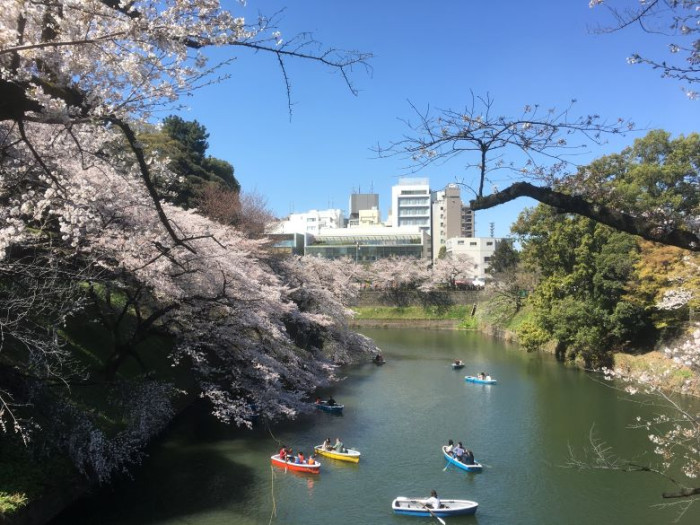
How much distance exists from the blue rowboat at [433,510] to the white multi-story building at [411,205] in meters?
67.7

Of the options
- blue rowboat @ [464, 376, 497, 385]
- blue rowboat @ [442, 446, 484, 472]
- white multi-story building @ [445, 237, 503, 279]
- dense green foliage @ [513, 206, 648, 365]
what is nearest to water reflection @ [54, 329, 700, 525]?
blue rowboat @ [442, 446, 484, 472]

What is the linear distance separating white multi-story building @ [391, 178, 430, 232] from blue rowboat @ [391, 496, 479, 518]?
67702mm

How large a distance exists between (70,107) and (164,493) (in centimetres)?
823

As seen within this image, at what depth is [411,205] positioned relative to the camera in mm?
76938

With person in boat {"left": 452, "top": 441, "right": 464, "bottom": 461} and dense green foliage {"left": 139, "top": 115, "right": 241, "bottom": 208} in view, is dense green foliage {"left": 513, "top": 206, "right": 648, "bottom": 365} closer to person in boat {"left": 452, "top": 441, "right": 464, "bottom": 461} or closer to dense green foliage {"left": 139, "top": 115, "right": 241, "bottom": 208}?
person in boat {"left": 452, "top": 441, "right": 464, "bottom": 461}

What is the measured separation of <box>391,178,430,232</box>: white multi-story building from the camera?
76.5 m

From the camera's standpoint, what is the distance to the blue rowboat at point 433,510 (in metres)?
9.23

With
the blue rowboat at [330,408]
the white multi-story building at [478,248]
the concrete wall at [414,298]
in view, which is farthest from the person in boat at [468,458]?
the white multi-story building at [478,248]

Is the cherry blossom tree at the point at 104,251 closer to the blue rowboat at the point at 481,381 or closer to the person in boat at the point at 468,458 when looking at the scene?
the person in boat at the point at 468,458

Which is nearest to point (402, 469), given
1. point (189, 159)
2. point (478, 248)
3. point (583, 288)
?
point (583, 288)

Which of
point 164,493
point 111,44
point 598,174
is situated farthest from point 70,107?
point 164,493

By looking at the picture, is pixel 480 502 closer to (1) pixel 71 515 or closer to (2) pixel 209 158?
(1) pixel 71 515

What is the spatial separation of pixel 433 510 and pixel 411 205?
69283 mm

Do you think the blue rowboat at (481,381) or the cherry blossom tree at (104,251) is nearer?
the cherry blossom tree at (104,251)
